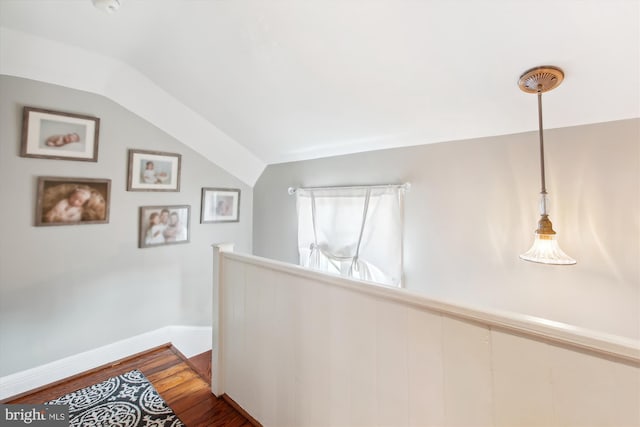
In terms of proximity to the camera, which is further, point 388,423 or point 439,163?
point 439,163

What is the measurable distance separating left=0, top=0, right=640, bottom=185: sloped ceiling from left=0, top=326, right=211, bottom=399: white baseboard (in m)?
2.04

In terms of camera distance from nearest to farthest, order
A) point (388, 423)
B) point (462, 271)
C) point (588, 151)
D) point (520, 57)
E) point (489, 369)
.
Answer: point (489, 369), point (388, 423), point (520, 57), point (588, 151), point (462, 271)

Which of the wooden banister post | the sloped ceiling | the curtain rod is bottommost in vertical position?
the wooden banister post

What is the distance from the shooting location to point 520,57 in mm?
1193

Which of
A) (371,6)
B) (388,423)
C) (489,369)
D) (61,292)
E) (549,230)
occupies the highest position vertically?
(371,6)

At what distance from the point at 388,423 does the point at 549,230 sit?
1056 mm

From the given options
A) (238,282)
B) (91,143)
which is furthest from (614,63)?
(91,143)

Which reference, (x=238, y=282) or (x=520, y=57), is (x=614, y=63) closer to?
(x=520, y=57)

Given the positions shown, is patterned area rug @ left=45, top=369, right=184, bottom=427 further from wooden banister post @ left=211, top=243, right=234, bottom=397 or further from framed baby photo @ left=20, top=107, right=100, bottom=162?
framed baby photo @ left=20, top=107, right=100, bottom=162

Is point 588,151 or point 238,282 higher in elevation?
point 588,151

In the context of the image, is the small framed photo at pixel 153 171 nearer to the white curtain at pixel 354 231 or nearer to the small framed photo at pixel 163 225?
the small framed photo at pixel 163 225

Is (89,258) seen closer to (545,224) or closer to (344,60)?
(344,60)

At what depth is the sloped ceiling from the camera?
1.11m

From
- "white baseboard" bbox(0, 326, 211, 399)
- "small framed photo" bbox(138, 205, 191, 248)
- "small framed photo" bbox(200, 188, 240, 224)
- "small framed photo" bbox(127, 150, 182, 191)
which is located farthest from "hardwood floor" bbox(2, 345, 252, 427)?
"small framed photo" bbox(127, 150, 182, 191)
